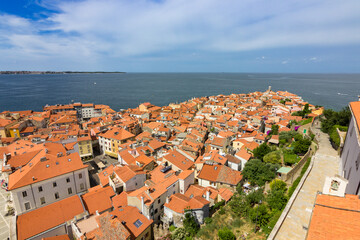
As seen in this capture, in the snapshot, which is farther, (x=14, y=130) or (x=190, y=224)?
(x=14, y=130)

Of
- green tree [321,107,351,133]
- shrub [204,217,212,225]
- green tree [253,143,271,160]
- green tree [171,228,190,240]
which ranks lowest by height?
green tree [171,228,190,240]

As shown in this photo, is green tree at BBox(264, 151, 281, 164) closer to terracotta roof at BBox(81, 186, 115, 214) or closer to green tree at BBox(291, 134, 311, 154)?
green tree at BBox(291, 134, 311, 154)

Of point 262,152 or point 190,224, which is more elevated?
point 262,152

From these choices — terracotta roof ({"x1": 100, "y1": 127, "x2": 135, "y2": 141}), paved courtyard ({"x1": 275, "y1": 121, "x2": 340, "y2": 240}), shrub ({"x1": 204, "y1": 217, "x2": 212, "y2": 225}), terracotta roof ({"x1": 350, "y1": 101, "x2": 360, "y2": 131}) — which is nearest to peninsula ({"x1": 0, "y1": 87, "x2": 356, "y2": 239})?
shrub ({"x1": 204, "y1": 217, "x2": 212, "y2": 225})

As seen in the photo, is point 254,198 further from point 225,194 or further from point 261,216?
point 225,194

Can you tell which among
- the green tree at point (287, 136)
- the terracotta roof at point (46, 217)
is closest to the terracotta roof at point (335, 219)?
the terracotta roof at point (46, 217)

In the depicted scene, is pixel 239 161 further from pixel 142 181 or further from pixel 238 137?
pixel 142 181

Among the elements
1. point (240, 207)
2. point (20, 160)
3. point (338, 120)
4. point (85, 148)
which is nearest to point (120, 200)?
point (240, 207)
